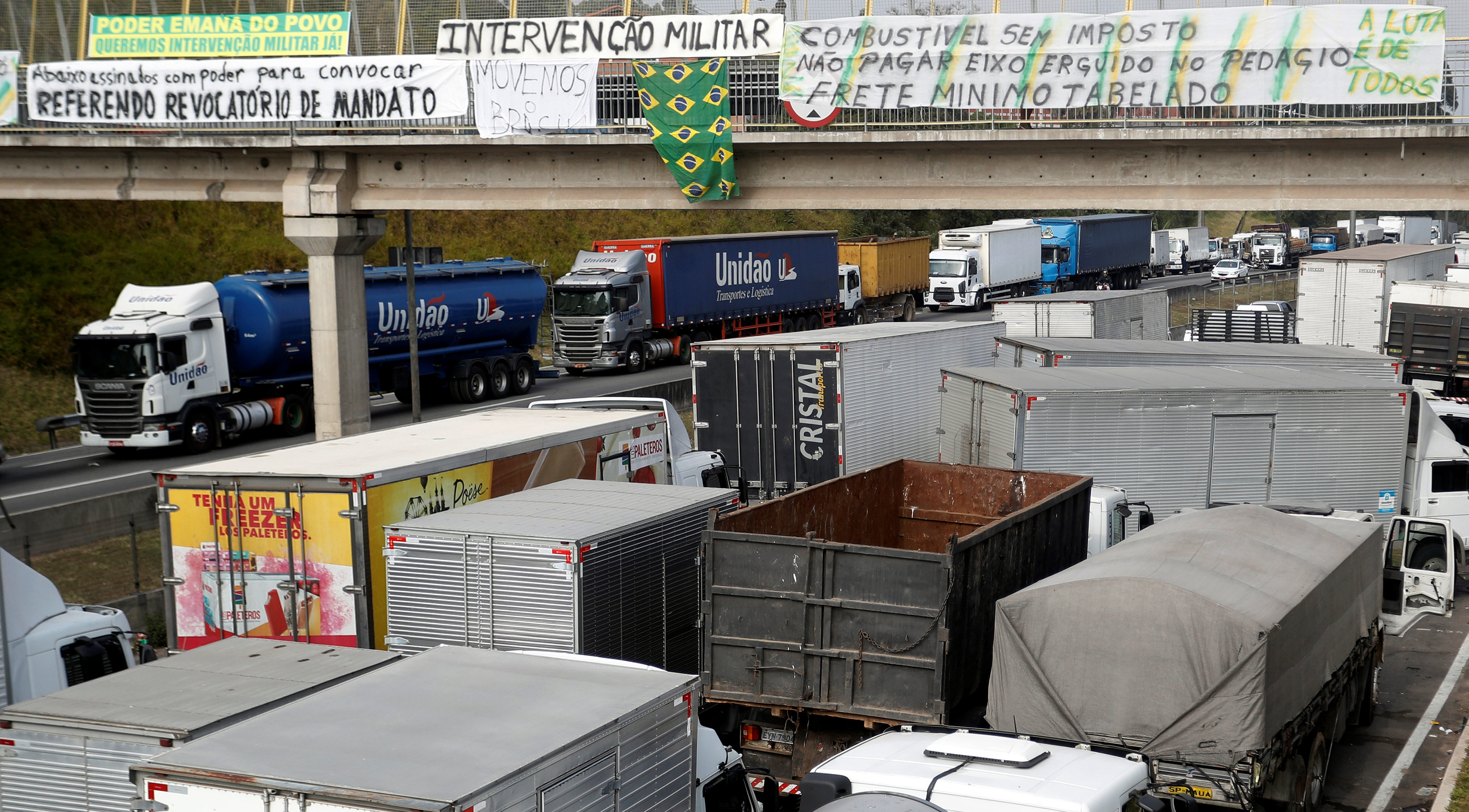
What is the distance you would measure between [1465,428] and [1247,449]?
8.60 m

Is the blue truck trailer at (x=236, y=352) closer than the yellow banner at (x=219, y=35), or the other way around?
the yellow banner at (x=219, y=35)

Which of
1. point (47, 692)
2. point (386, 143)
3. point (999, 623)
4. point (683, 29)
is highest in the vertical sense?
point (683, 29)

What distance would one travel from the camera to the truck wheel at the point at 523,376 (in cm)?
3644

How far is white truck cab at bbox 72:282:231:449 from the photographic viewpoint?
87.0 ft

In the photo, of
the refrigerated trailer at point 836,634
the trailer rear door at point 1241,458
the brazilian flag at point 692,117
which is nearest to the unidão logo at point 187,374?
the brazilian flag at point 692,117

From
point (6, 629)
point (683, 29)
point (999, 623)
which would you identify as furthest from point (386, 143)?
point (999, 623)

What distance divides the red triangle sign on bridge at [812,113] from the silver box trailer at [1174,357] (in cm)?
501

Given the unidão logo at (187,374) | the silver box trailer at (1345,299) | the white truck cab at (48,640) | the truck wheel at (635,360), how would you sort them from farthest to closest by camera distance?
the truck wheel at (635,360) → the silver box trailer at (1345,299) → the unidão logo at (187,374) → the white truck cab at (48,640)

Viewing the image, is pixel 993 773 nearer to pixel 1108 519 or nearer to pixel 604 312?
pixel 1108 519

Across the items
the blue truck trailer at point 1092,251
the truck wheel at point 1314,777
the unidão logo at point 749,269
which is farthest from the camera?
the blue truck trailer at point 1092,251

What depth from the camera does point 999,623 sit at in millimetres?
9344

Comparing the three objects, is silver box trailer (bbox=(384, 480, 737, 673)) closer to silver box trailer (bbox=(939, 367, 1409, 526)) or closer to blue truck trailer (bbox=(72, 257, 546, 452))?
silver box trailer (bbox=(939, 367, 1409, 526))

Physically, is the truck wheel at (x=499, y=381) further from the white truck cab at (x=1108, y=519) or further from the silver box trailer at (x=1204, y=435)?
the white truck cab at (x=1108, y=519)

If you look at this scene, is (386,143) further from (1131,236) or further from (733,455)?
(1131,236)
